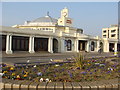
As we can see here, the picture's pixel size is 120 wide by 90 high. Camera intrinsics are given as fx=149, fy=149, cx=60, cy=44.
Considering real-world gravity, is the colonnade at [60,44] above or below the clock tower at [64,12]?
below

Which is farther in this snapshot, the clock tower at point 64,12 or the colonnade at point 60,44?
the clock tower at point 64,12

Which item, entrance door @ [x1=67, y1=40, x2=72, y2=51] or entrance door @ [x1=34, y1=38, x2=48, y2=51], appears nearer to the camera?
entrance door @ [x1=34, y1=38, x2=48, y2=51]

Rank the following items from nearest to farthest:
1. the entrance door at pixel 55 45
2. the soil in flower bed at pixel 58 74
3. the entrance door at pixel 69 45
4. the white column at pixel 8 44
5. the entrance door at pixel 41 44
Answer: the soil in flower bed at pixel 58 74 → the white column at pixel 8 44 → the entrance door at pixel 41 44 → the entrance door at pixel 55 45 → the entrance door at pixel 69 45

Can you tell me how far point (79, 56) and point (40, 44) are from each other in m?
24.8

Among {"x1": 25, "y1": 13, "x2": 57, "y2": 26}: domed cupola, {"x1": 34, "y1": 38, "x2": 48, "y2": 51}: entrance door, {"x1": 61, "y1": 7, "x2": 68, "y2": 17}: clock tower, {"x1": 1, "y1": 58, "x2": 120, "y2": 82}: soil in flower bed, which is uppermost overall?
{"x1": 61, "y1": 7, "x2": 68, "y2": 17}: clock tower

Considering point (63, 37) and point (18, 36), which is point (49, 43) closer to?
point (63, 37)

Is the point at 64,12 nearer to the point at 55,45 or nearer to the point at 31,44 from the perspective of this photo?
the point at 55,45

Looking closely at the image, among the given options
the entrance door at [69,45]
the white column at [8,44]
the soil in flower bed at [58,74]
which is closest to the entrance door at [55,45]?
the entrance door at [69,45]

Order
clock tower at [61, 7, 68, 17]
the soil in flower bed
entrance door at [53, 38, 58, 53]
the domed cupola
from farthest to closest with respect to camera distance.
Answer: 1. clock tower at [61, 7, 68, 17]
2. the domed cupola
3. entrance door at [53, 38, 58, 53]
4. the soil in flower bed

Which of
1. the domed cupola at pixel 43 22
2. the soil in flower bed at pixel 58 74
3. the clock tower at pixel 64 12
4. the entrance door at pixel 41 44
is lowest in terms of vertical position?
the soil in flower bed at pixel 58 74

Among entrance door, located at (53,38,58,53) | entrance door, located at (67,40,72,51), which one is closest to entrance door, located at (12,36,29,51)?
entrance door, located at (53,38,58,53)

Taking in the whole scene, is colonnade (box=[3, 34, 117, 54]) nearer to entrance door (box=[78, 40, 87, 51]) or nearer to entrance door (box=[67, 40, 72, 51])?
entrance door (box=[67, 40, 72, 51])

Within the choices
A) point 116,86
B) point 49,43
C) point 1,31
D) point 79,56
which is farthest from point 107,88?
point 49,43

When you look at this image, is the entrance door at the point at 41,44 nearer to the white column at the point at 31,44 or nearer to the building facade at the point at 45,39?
the building facade at the point at 45,39
